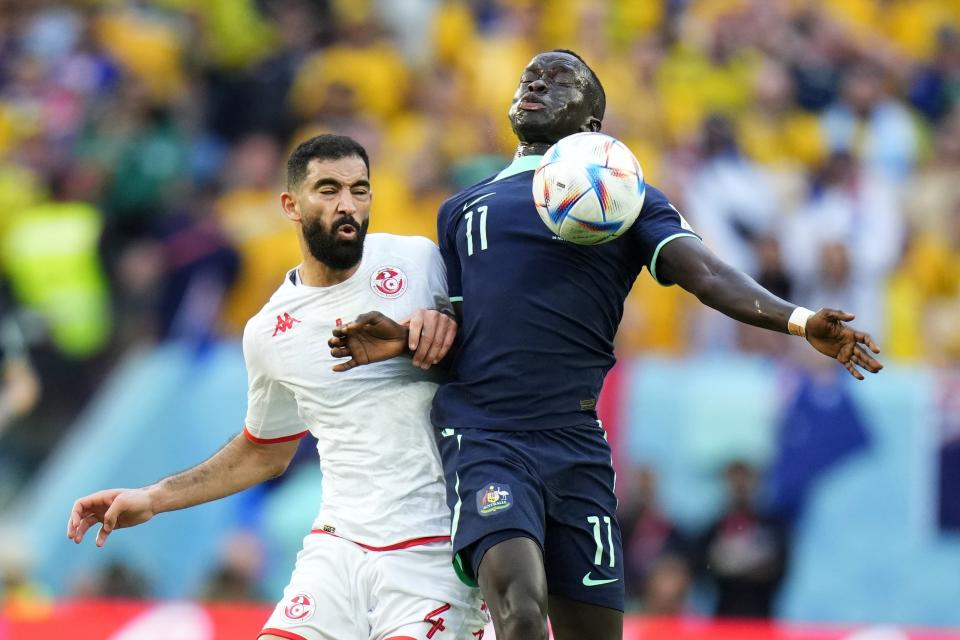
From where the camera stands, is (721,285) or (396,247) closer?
(721,285)

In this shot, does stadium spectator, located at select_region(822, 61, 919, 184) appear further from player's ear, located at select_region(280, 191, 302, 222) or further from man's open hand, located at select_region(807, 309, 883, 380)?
man's open hand, located at select_region(807, 309, 883, 380)

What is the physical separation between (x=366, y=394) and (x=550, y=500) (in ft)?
2.72

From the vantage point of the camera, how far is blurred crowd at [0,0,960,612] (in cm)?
1112

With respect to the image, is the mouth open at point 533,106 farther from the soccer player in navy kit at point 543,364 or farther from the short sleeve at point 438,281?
the short sleeve at point 438,281

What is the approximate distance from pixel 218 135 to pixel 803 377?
5.49 metres

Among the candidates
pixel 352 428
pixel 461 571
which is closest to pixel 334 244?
pixel 352 428

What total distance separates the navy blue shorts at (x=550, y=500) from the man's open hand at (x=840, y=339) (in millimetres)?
1032

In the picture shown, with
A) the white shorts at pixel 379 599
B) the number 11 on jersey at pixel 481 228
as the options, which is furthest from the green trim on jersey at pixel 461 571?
the number 11 on jersey at pixel 481 228

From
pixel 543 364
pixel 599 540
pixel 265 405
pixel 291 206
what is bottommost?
pixel 599 540

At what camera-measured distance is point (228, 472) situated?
6.10 meters

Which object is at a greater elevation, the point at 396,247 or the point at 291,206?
the point at 291,206

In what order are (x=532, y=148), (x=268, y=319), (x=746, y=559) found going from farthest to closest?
(x=746, y=559) < (x=268, y=319) < (x=532, y=148)

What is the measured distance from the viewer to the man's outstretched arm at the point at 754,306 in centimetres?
471

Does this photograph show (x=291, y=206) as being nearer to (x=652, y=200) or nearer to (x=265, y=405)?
(x=265, y=405)
